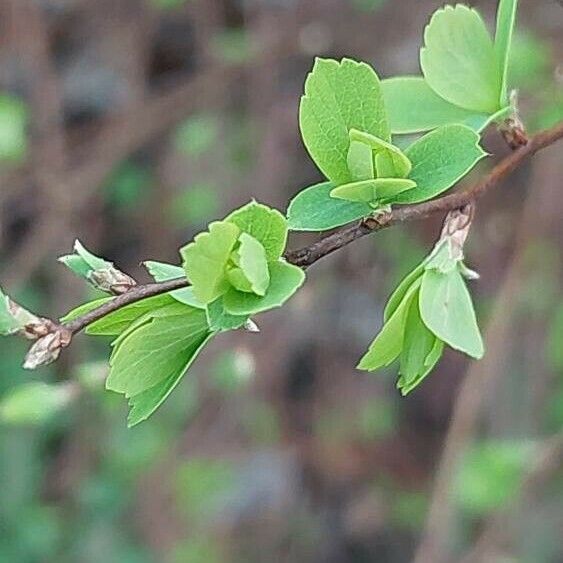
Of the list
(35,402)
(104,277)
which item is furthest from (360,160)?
(35,402)

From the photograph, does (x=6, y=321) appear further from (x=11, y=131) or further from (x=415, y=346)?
(x=11, y=131)

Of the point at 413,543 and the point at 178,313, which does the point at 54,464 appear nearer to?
the point at 413,543

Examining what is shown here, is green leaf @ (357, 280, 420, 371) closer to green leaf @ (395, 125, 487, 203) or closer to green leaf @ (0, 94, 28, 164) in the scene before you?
green leaf @ (395, 125, 487, 203)

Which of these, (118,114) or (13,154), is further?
(118,114)

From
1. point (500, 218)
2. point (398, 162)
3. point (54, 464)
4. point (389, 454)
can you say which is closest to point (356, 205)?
point (398, 162)

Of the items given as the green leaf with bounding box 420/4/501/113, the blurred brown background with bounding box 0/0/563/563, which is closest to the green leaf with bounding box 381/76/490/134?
the green leaf with bounding box 420/4/501/113

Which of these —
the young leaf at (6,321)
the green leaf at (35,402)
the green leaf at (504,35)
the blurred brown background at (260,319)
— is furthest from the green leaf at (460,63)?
the blurred brown background at (260,319)
